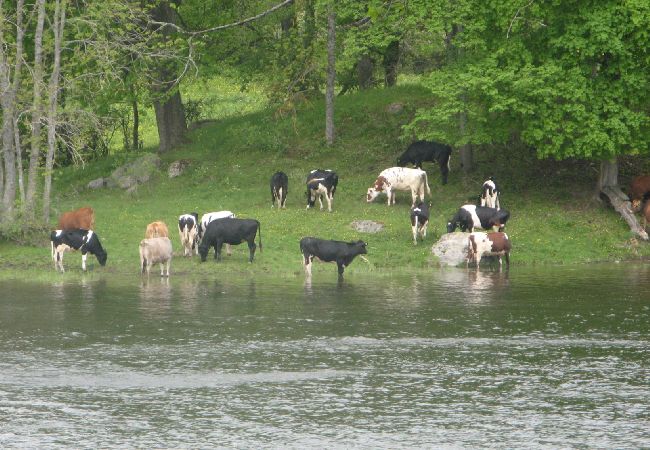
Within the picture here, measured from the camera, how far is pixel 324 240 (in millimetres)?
32750

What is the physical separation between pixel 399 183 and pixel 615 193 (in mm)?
7579

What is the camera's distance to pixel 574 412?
17922 mm

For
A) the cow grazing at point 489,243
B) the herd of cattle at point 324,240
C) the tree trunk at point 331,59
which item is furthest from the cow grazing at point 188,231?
the tree trunk at point 331,59

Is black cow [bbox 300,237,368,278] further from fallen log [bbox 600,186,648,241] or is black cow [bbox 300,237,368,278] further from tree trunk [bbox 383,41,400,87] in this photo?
tree trunk [bbox 383,41,400,87]

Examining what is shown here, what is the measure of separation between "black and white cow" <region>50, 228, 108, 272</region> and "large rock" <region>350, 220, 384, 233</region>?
896 centimetres

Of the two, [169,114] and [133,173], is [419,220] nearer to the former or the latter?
[133,173]

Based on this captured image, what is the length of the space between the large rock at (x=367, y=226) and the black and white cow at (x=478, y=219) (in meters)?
2.59

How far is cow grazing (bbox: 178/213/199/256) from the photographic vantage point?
34938mm

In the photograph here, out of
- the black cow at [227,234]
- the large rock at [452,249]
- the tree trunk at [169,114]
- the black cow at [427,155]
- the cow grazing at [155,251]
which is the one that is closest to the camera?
the cow grazing at [155,251]

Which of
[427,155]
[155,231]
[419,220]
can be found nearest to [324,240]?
[419,220]

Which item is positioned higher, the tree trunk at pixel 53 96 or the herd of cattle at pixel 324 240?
the tree trunk at pixel 53 96

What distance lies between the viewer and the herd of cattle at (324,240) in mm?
32719

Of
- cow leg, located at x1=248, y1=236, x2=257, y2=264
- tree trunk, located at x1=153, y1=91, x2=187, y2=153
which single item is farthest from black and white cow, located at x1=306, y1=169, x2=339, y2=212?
tree trunk, located at x1=153, y1=91, x2=187, y2=153

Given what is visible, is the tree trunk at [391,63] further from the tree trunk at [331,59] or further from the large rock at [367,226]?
the large rock at [367,226]
